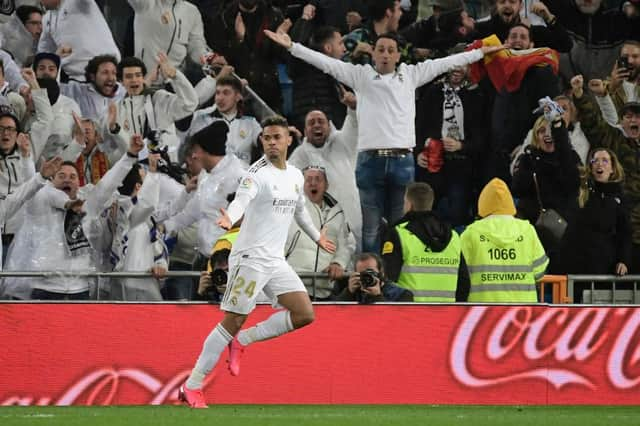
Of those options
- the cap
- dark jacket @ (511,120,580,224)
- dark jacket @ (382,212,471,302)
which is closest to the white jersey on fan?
dark jacket @ (382,212,471,302)

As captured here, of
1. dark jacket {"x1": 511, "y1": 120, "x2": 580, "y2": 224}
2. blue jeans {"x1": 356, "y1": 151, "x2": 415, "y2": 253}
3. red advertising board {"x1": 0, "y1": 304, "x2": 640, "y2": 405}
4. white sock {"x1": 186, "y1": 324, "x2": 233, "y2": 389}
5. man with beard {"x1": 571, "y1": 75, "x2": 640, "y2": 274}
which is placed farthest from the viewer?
man with beard {"x1": 571, "y1": 75, "x2": 640, "y2": 274}

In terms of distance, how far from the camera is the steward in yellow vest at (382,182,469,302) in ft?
33.2

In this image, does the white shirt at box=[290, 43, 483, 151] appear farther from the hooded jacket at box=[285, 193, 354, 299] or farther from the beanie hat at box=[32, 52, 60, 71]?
the beanie hat at box=[32, 52, 60, 71]

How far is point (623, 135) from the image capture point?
40.6ft

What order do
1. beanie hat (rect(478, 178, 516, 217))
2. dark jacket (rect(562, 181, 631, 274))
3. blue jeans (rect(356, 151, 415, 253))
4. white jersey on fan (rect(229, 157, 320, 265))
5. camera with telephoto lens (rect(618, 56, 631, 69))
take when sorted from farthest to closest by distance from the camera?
1. camera with telephoto lens (rect(618, 56, 631, 69))
2. blue jeans (rect(356, 151, 415, 253))
3. dark jacket (rect(562, 181, 631, 274))
4. beanie hat (rect(478, 178, 516, 217))
5. white jersey on fan (rect(229, 157, 320, 265))

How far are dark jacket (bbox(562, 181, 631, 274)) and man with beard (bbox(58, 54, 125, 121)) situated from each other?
499 cm

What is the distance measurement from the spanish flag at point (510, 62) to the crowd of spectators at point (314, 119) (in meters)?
0.02

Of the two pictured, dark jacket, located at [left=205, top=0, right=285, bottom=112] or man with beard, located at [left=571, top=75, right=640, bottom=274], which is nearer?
man with beard, located at [left=571, top=75, right=640, bottom=274]

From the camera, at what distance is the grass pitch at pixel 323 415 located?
7.30 metres

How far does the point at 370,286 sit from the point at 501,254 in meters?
1.24

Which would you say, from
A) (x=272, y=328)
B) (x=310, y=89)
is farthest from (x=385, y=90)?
(x=272, y=328)

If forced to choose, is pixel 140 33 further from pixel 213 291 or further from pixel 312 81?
pixel 213 291

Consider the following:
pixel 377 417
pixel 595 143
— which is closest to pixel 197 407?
pixel 377 417

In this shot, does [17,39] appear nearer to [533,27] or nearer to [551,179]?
[533,27]
